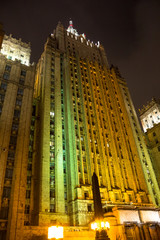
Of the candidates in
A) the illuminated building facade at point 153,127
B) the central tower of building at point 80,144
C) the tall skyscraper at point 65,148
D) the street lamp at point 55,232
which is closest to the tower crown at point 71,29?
the central tower of building at point 80,144

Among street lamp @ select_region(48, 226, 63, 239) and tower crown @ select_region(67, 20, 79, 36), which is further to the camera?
tower crown @ select_region(67, 20, 79, 36)

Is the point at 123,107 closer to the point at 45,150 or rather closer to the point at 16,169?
the point at 45,150

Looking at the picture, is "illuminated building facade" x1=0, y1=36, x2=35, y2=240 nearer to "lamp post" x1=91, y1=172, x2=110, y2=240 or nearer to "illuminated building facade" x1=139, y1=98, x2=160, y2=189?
"lamp post" x1=91, y1=172, x2=110, y2=240

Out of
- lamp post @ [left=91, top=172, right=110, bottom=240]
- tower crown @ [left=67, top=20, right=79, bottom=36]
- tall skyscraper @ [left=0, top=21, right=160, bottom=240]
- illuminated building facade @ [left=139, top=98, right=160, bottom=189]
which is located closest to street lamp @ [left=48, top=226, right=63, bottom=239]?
lamp post @ [left=91, top=172, right=110, bottom=240]

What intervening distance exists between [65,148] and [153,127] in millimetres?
44930

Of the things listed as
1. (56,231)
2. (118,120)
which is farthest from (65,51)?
(56,231)

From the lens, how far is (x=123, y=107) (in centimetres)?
7338

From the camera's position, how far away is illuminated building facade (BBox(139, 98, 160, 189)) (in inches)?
2899

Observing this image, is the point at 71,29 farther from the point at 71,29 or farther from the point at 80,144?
the point at 80,144

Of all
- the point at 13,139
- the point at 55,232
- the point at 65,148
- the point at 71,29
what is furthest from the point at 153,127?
the point at 55,232

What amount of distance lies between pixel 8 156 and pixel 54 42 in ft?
171

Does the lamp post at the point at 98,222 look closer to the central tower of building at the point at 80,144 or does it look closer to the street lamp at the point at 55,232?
the street lamp at the point at 55,232

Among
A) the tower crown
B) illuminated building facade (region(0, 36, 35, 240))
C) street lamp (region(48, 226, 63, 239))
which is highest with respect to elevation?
the tower crown

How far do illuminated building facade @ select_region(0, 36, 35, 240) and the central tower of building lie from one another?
4891 millimetres
